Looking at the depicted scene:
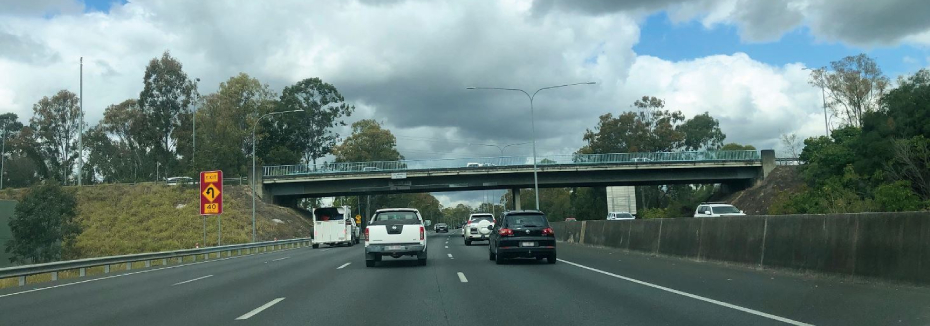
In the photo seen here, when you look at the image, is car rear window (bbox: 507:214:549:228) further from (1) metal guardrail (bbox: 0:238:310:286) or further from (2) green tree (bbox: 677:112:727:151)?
(2) green tree (bbox: 677:112:727:151)

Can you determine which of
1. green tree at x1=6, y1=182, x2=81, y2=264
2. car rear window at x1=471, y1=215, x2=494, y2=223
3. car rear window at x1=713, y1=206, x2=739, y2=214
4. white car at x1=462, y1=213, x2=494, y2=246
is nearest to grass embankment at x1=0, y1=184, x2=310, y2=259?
green tree at x1=6, y1=182, x2=81, y2=264

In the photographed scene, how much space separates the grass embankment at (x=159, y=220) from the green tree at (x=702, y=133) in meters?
67.5

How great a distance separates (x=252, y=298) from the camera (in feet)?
41.4

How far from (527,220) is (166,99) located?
6979 cm

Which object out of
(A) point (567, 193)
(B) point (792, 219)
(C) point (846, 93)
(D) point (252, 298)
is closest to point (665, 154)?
(C) point (846, 93)

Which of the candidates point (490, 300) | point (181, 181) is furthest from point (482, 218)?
point (181, 181)

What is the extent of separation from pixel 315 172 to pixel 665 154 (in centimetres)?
3079

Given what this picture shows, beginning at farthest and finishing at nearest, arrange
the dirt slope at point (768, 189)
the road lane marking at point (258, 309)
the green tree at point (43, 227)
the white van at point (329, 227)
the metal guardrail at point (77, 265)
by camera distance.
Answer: the dirt slope at point (768, 189), the green tree at point (43, 227), the white van at point (329, 227), the metal guardrail at point (77, 265), the road lane marking at point (258, 309)

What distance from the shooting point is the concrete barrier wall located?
10914 millimetres

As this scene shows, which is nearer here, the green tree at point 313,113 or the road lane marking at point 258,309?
the road lane marking at point 258,309

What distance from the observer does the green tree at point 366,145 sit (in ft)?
300

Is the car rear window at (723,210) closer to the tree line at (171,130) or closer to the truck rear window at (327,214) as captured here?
the truck rear window at (327,214)

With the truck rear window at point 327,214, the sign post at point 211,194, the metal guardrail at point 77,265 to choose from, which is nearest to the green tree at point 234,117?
the truck rear window at point 327,214

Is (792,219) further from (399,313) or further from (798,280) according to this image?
(399,313)
